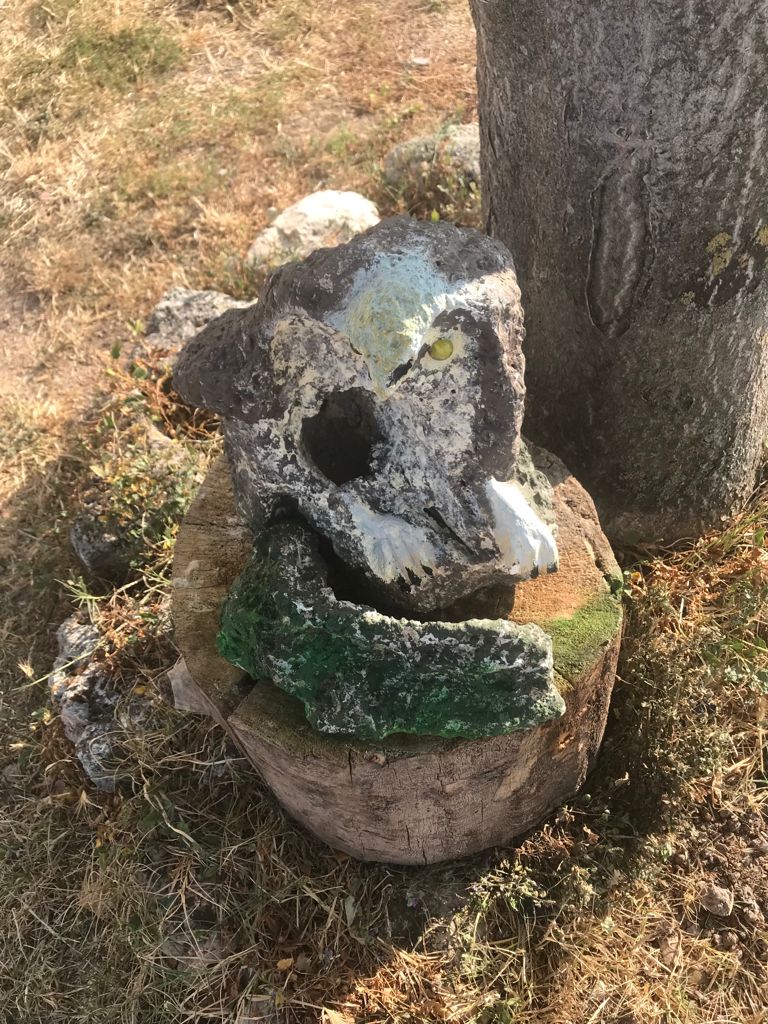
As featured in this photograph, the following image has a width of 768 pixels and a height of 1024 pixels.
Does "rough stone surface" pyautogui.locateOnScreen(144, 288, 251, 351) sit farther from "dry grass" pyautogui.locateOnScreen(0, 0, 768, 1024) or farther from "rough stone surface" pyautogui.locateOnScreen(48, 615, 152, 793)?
"rough stone surface" pyautogui.locateOnScreen(48, 615, 152, 793)

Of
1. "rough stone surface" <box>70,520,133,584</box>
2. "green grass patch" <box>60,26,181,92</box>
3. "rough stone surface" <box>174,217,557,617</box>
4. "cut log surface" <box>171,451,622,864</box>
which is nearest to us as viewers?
"rough stone surface" <box>174,217,557,617</box>

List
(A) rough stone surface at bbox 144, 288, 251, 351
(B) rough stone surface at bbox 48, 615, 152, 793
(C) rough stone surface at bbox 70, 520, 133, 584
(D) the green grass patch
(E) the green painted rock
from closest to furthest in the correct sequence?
(E) the green painted rock < (B) rough stone surface at bbox 48, 615, 152, 793 < (C) rough stone surface at bbox 70, 520, 133, 584 < (A) rough stone surface at bbox 144, 288, 251, 351 < (D) the green grass patch

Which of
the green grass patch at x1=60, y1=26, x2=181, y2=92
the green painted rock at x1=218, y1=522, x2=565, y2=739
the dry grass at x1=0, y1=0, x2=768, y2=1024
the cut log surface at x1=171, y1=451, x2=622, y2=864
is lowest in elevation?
the dry grass at x1=0, y1=0, x2=768, y2=1024

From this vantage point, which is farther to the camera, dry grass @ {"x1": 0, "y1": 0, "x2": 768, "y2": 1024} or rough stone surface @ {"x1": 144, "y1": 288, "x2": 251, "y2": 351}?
rough stone surface @ {"x1": 144, "y1": 288, "x2": 251, "y2": 351}

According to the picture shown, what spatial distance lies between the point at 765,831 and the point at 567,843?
2.17 feet

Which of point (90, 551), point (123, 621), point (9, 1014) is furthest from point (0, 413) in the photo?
point (9, 1014)

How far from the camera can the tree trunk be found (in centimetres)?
205

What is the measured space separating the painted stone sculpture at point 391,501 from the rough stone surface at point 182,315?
2223mm

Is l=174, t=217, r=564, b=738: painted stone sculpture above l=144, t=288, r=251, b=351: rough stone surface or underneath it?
above

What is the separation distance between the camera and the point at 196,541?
256 cm

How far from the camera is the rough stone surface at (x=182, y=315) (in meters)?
4.23

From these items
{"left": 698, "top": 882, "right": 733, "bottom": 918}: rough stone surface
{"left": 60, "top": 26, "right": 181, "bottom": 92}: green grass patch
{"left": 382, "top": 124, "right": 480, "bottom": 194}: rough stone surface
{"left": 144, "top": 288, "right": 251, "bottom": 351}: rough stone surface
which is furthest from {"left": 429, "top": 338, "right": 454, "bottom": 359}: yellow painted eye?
{"left": 60, "top": 26, "right": 181, "bottom": 92}: green grass patch

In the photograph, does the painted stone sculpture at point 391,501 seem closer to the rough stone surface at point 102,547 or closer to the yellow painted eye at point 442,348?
the yellow painted eye at point 442,348

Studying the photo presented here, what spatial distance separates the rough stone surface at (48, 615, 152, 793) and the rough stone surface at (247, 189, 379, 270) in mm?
2163
